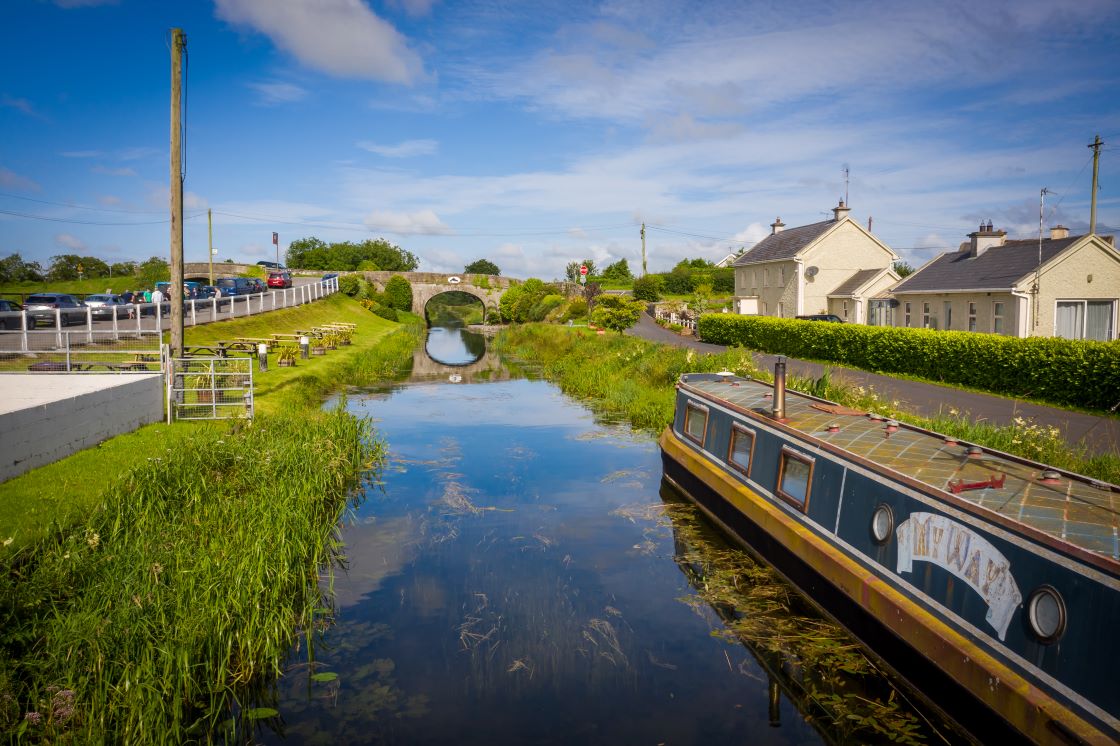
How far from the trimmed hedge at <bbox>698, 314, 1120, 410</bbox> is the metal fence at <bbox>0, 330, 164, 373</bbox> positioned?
20691 mm

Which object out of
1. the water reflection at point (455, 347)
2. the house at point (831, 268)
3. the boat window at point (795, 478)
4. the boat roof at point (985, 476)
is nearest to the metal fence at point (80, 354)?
the boat window at point (795, 478)

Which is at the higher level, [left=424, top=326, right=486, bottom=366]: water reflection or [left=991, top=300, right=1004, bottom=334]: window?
[left=991, top=300, right=1004, bottom=334]: window

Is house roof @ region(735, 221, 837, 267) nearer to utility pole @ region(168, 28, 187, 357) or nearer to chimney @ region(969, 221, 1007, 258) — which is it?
chimney @ region(969, 221, 1007, 258)

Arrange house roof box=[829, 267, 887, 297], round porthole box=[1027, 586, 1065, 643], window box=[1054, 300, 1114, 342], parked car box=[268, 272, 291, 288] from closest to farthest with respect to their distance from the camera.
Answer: round porthole box=[1027, 586, 1065, 643], window box=[1054, 300, 1114, 342], house roof box=[829, 267, 887, 297], parked car box=[268, 272, 291, 288]

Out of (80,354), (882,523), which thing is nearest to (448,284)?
(80,354)

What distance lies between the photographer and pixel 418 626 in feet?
28.8

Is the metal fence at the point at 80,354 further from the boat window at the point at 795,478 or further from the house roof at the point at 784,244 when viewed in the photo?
the house roof at the point at 784,244

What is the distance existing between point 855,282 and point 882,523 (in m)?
36.2

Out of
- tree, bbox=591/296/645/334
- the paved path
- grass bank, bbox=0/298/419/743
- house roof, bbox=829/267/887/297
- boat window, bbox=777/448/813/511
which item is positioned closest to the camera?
grass bank, bbox=0/298/419/743

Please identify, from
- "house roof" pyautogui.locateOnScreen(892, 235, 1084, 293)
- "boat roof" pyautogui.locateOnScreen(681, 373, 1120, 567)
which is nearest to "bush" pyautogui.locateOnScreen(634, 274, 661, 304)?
"house roof" pyautogui.locateOnScreen(892, 235, 1084, 293)

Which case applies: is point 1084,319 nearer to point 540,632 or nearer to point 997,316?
point 997,316

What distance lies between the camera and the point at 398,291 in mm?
64875

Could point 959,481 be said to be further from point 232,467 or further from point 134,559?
point 232,467

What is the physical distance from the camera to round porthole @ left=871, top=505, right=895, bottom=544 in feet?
23.9
